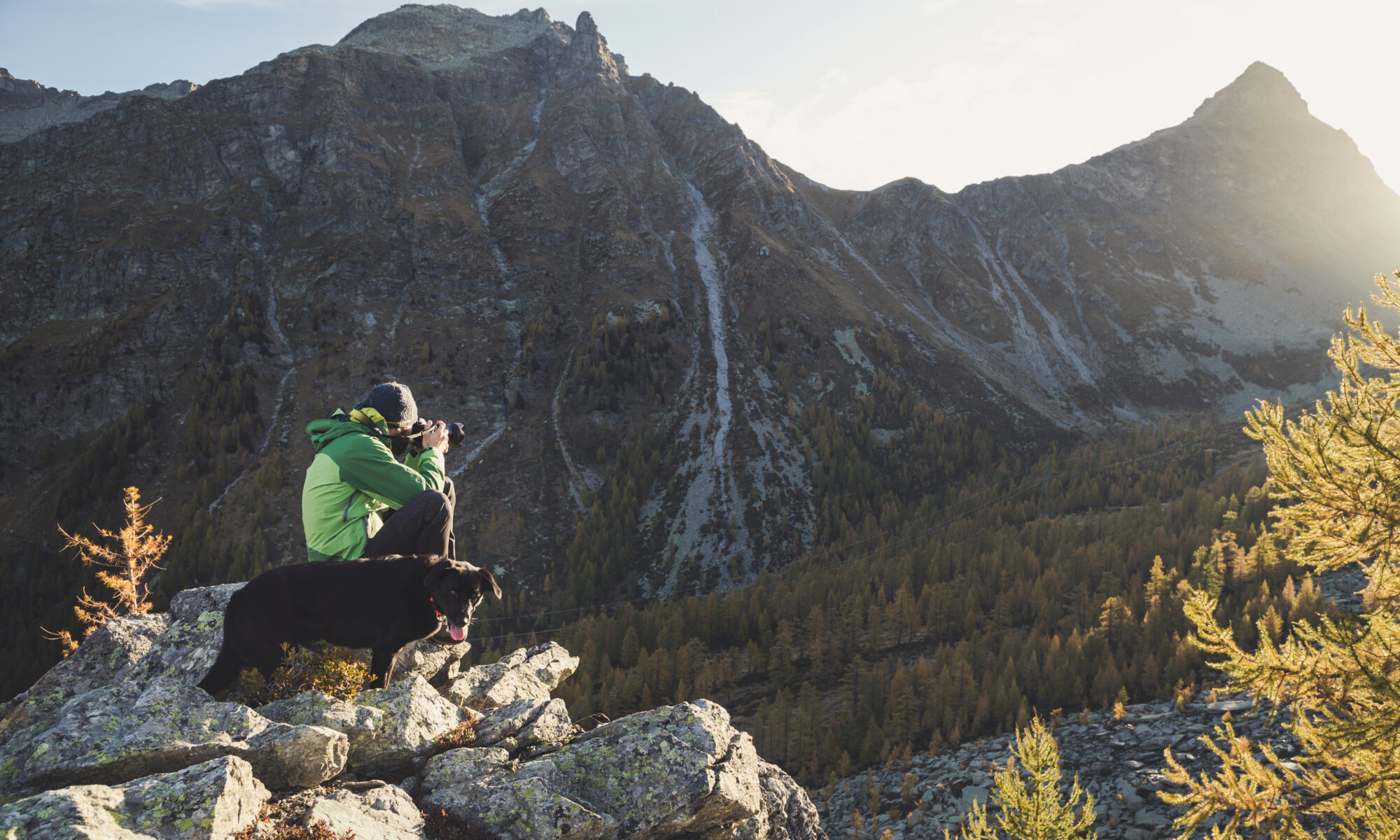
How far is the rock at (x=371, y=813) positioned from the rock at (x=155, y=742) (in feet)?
1.27

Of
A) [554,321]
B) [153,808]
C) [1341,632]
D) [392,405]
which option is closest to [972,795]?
[1341,632]

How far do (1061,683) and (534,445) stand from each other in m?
87.9

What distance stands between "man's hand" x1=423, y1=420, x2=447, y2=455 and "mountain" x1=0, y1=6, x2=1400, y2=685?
3171 inches

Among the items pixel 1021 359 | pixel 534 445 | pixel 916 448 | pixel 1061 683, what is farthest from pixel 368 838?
pixel 1021 359

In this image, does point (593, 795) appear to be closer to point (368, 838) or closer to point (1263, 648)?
point (368, 838)

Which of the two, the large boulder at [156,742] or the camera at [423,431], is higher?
the camera at [423,431]

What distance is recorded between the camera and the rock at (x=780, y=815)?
8414 mm

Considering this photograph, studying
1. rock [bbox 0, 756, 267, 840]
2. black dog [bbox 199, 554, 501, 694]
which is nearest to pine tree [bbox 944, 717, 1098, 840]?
black dog [bbox 199, 554, 501, 694]

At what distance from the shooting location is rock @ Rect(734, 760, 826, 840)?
27.6 ft

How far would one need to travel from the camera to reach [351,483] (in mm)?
7551

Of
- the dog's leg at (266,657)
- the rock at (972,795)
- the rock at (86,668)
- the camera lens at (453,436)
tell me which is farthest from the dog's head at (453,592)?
the rock at (972,795)

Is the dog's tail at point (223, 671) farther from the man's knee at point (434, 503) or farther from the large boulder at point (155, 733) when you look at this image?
the man's knee at point (434, 503)

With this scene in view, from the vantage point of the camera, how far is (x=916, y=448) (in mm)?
118000

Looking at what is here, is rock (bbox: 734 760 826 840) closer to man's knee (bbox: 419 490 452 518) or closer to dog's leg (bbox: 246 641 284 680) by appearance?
man's knee (bbox: 419 490 452 518)
